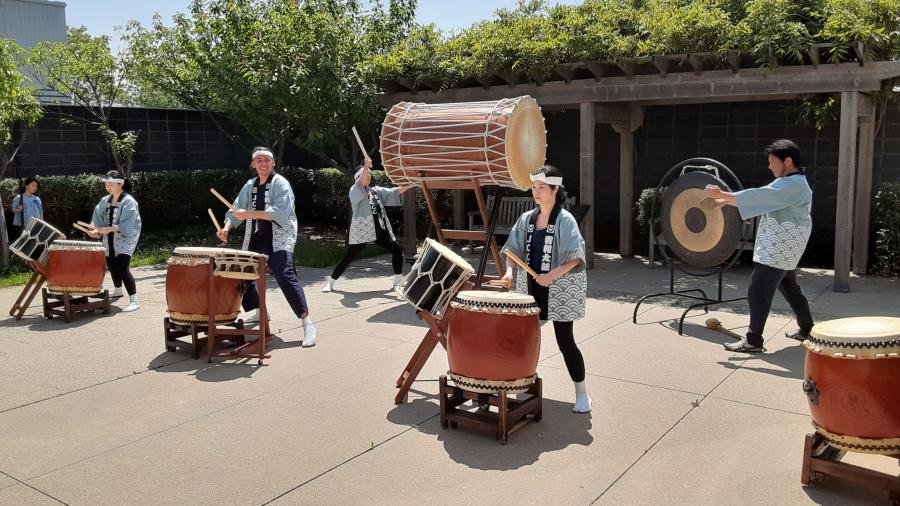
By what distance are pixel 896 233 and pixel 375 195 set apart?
19.7 ft

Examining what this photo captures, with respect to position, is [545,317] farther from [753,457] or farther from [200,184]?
[200,184]

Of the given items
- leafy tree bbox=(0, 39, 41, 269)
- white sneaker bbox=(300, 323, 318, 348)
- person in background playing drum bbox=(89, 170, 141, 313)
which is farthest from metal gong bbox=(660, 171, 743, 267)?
leafy tree bbox=(0, 39, 41, 269)

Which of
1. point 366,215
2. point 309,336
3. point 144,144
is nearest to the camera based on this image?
point 309,336

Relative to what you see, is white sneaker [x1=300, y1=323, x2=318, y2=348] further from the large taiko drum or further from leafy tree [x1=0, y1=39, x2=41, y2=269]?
leafy tree [x1=0, y1=39, x2=41, y2=269]

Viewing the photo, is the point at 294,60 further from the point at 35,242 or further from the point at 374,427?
the point at 374,427

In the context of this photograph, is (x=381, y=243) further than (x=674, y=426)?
Yes

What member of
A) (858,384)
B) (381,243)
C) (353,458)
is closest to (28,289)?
(381,243)

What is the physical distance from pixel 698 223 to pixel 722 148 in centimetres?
521

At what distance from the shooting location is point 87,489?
3.78 m

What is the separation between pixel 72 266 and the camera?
736cm

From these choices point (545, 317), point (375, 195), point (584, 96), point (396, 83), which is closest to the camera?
point (545, 317)

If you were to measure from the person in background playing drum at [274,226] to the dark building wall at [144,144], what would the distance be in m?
7.50

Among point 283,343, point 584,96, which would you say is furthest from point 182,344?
point 584,96

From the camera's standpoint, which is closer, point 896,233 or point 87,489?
point 87,489
